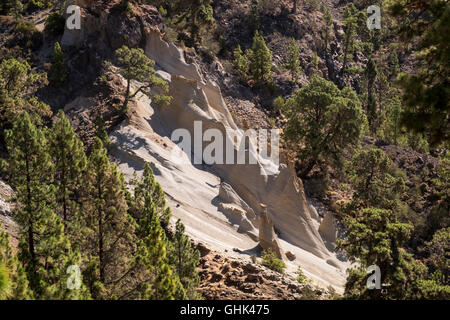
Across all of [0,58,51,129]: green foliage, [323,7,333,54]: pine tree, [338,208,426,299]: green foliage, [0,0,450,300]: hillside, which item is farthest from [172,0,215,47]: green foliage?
[338,208,426,299]: green foliage

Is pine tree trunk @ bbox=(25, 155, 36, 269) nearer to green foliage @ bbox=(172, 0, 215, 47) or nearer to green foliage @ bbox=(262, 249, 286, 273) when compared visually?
green foliage @ bbox=(262, 249, 286, 273)

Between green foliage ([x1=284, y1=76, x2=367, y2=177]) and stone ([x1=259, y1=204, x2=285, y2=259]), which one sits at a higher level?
green foliage ([x1=284, y1=76, x2=367, y2=177])

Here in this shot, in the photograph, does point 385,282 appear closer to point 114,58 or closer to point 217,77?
point 114,58

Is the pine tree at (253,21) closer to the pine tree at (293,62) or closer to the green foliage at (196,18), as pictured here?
the pine tree at (293,62)

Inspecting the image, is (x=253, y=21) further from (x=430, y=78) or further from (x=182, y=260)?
(x=430, y=78)

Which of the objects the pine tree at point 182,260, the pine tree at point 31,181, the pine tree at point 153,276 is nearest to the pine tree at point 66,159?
the pine tree at point 31,181

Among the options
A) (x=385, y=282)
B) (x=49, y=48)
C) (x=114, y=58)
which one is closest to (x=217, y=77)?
(x=114, y=58)
